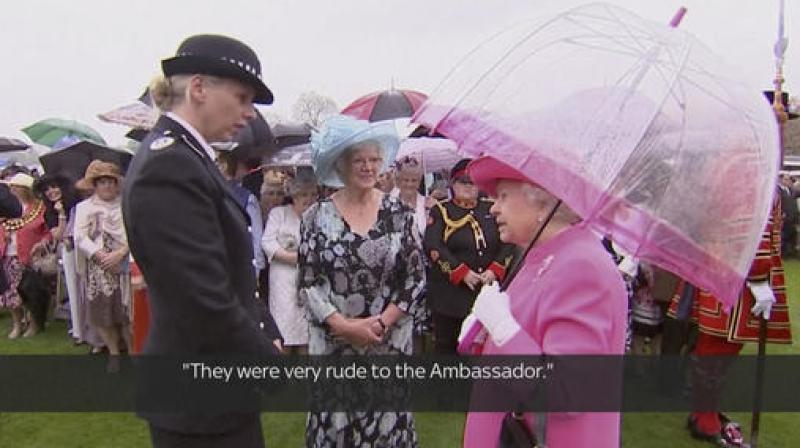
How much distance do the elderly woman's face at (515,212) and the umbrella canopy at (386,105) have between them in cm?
402

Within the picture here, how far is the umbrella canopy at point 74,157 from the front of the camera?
7532 mm

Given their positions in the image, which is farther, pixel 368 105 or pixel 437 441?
pixel 368 105

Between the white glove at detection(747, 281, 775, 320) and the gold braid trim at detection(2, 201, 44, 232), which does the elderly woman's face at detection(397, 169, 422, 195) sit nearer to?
the white glove at detection(747, 281, 775, 320)

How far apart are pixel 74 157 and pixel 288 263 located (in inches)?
163

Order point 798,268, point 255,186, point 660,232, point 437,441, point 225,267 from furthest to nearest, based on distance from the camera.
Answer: point 798,268
point 255,186
point 437,441
point 225,267
point 660,232

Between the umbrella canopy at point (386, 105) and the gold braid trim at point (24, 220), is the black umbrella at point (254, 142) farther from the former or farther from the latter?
the gold braid trim at point (24, 220)

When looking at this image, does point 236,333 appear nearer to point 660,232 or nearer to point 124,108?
point 660,232

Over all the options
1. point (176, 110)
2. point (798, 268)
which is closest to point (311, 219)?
point (176, 110)

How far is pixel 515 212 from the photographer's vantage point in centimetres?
192

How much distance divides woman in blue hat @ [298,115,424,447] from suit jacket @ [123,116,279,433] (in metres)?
1.07

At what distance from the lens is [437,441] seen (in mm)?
4422

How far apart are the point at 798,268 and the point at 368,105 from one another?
1094 cm

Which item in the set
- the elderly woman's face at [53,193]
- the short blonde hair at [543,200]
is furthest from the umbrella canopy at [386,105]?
the short blonde hair at [543,200]

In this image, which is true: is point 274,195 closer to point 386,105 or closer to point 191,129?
point 386,105
